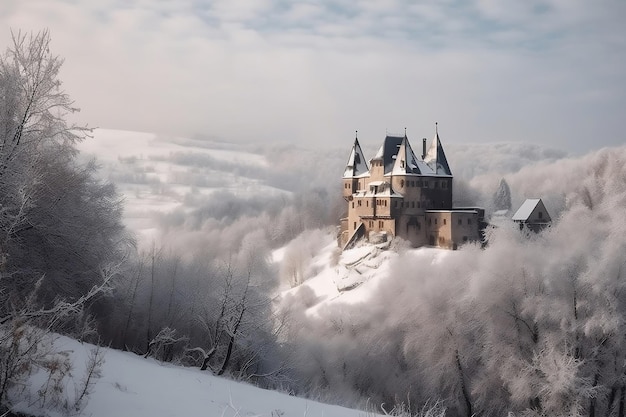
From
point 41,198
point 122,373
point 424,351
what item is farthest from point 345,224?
point 122,373

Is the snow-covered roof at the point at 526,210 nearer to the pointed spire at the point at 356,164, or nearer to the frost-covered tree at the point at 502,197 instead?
the pointed spire at the point at 356,164

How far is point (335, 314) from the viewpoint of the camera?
40812 mm

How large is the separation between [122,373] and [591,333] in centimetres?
2037

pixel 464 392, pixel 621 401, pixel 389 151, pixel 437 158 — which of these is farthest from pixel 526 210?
pixel 621 401

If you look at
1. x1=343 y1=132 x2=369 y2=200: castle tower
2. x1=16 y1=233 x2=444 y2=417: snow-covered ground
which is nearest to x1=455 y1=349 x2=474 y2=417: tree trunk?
x1=16 y1=233 x2=444 y2=417: snow-covered ground

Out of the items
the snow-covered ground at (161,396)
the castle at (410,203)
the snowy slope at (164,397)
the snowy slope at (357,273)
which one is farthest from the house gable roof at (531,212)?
the snowy slope at (164,397)

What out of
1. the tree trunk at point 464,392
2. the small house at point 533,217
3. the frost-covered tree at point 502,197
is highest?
the frost-covered tree at point 502,197

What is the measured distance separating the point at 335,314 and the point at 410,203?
13.9 meters

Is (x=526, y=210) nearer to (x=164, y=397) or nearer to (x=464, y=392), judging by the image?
(x=464, y=392)

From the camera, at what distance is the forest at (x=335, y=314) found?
14089mm

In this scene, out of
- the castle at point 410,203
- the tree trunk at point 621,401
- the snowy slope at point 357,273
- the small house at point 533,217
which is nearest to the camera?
the tree trunk at point 621,401

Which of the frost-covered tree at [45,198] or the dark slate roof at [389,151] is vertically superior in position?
the dark slate roof at [389,151]

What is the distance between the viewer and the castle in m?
48.2

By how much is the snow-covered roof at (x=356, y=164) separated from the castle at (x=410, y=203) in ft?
7.35
